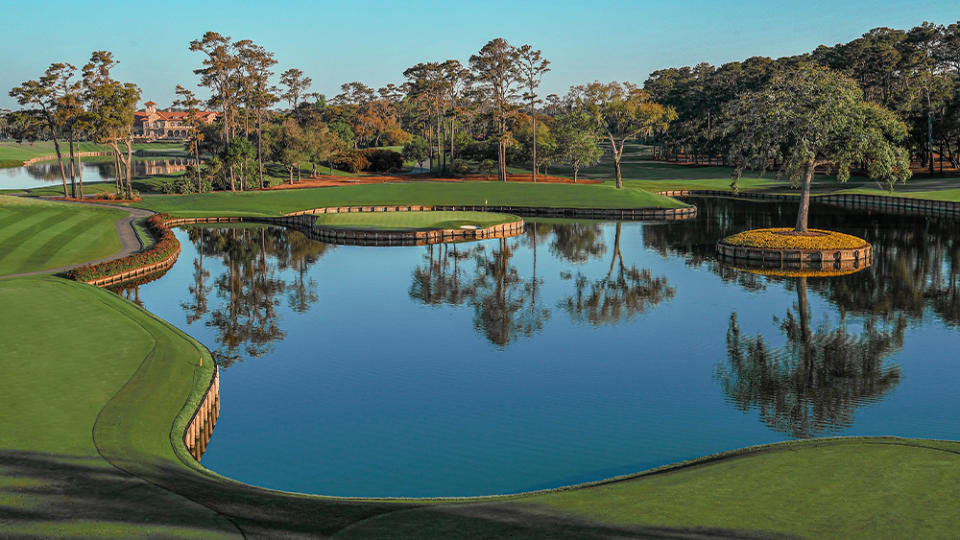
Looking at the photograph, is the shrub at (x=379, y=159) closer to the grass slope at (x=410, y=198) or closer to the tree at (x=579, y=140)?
the tree at (x=579, y=140)

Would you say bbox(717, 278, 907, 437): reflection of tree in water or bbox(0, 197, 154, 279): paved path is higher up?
bbox(0, 197, 154, 279): paved path

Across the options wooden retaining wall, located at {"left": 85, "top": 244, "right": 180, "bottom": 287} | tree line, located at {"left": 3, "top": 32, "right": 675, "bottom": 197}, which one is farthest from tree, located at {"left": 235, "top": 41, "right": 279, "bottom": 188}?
wooden retaining wall, located at {"left": 85, "top": 244, "right": 180, "bottom": 287}

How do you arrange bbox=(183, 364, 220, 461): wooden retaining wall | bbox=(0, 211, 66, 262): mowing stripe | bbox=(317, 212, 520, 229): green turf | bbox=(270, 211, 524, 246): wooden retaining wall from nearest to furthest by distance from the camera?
bbox=(183, 364, 220, 461): wooden retaining wall, bbox=(0, 211, 66, 262): mowing stripe, bbox=(270, 211, 524, 246): wooden retaining wall, bbox=(317, 212, 520, 229): green turf

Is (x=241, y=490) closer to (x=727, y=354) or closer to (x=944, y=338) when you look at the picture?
(x=727, y=354)

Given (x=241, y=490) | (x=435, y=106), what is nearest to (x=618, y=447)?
(x=241, y=490)

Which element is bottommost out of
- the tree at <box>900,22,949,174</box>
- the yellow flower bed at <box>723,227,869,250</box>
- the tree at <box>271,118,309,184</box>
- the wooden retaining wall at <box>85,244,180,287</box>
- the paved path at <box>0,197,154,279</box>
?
the wooden retaining wall at <box>85,244,180,287</box>

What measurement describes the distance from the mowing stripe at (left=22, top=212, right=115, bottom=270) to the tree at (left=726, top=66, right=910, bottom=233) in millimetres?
49336

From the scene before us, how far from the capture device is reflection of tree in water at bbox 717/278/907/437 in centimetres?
2470

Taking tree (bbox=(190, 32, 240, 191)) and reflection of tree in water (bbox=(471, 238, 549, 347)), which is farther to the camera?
tree (bbox=(190, 32, 240, 191))

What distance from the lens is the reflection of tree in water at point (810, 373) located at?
2470 cm

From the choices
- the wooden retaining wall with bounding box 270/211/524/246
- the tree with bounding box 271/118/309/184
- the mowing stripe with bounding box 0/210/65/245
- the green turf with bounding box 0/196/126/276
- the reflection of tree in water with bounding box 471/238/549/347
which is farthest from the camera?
the tree with bounding box 271/118/309/184

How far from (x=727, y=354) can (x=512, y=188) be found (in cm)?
7464

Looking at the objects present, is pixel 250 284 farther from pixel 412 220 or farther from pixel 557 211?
pixel 557 211

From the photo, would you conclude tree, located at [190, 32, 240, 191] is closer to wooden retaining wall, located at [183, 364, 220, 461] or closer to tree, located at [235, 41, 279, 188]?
tree, located at [235, 41, 279, 188]
